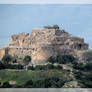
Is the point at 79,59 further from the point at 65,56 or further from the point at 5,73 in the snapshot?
the point at 5,73

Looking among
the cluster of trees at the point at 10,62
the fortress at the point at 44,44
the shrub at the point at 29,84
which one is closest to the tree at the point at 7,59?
the cluster of trees at the point at 10,62

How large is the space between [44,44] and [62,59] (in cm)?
120

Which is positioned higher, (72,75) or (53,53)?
(53,53)

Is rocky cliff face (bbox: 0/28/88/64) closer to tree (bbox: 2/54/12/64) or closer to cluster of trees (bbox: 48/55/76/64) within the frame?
cluster of trees (bbox: 48/55/76/64)

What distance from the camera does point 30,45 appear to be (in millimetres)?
12508

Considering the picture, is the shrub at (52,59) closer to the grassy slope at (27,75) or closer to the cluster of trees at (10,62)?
the cluster of trees at (10,62)

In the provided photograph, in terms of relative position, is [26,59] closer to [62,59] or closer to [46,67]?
[62,59]

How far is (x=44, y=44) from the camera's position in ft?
39.2

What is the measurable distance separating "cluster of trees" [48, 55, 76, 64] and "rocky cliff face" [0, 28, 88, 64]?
312 mm

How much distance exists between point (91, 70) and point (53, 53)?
1967 mm

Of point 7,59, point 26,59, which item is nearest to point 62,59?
point 26,59

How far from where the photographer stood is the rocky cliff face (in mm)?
11830

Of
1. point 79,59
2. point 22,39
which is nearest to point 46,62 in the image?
A: point 79,59

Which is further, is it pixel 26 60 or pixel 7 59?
pixel 26 60
